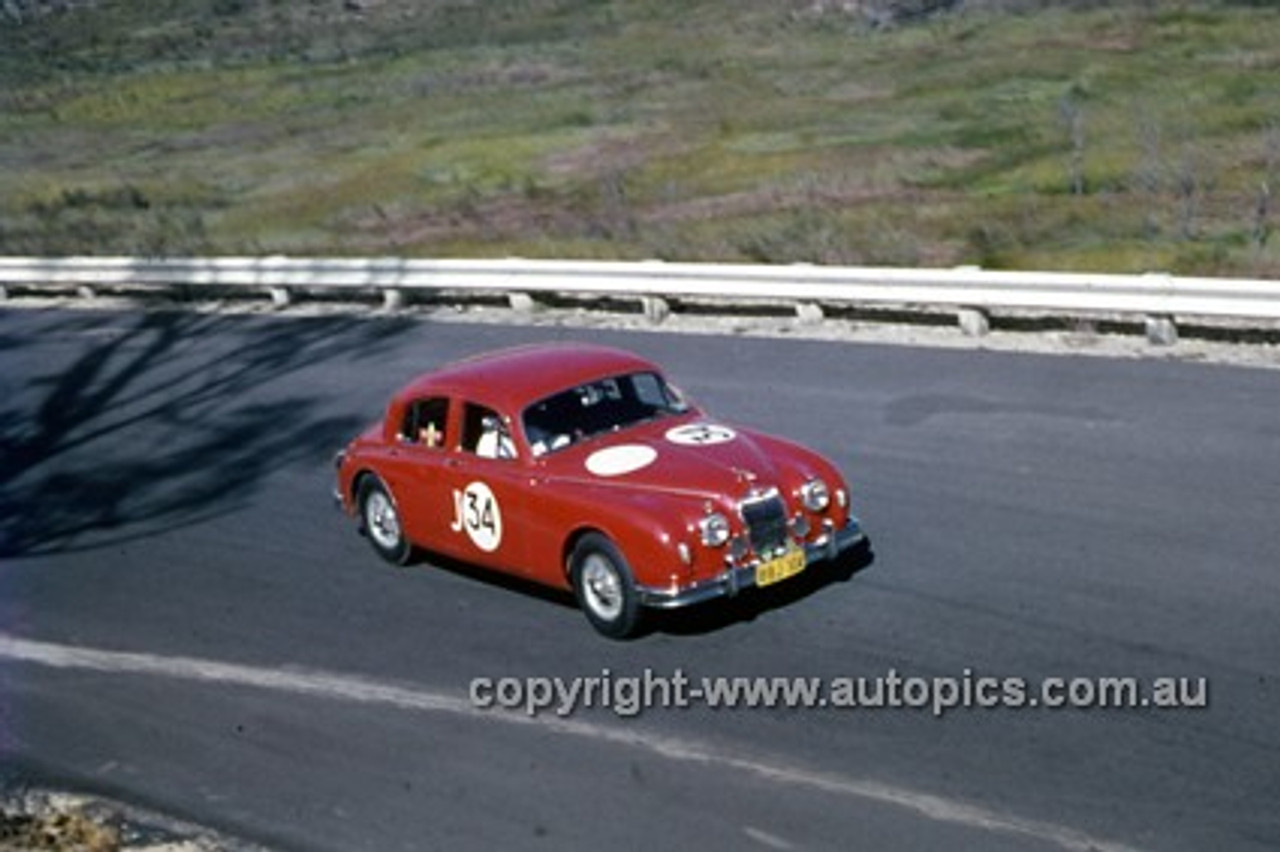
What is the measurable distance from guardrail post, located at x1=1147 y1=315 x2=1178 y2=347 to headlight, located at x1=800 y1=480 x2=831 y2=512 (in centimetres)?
654

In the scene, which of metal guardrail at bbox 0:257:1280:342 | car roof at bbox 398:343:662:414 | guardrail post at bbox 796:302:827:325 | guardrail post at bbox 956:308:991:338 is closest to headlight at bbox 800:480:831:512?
car roof at bbox 398:343:662:414

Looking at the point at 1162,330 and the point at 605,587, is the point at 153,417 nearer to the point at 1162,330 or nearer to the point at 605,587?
the point at 605,587

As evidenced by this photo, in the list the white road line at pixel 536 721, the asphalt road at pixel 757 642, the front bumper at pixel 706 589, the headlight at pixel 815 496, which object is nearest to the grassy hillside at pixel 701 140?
the asphalt road at pixel 757 642

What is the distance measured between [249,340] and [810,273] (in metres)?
7.23

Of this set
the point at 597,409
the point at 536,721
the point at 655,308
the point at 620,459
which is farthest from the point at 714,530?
the point at 655,308

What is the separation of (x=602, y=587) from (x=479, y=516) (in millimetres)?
1197

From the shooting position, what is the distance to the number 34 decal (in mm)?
11258

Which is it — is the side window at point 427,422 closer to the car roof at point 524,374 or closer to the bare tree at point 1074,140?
the car roof at point 524,374

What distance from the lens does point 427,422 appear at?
12.1 meters

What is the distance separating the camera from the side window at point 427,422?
471 inches

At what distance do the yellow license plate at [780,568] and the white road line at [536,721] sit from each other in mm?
1333

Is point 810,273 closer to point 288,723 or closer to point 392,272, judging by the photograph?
point 392,272

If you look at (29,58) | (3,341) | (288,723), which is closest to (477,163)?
(3,341)

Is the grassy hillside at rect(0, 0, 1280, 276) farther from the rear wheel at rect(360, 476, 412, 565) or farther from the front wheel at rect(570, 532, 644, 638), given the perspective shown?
the front wheel at rect(570, 532, 644, 638)
